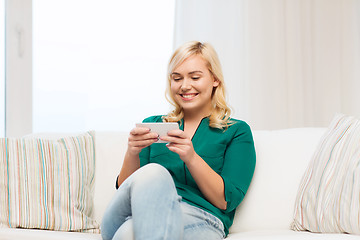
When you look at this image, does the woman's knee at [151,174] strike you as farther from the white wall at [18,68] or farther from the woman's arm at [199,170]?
the white wall at [18,68]

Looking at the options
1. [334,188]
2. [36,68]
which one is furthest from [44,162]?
[36,68]

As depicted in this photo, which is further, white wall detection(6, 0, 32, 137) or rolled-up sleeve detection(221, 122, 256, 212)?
white wall detection(6, 0, 32, 137)

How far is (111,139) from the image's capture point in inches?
81.4

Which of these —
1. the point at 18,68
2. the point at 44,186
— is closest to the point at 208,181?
the point at 44,186

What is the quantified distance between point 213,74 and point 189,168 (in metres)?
0.47

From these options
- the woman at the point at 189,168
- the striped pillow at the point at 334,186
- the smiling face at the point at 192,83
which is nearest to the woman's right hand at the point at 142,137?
the woman at the point at 189,168

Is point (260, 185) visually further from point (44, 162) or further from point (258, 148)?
point (44, 162)

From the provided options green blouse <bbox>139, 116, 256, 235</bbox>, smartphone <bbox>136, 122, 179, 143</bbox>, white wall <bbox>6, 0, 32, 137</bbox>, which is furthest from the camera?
white wall <bbox>6, 0, 32, 137</bbox>

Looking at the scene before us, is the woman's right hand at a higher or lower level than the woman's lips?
lower

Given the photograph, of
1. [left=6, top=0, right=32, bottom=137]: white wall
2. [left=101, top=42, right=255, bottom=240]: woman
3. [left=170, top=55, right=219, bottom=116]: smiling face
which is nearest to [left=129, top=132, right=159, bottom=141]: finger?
[left=101, top=42, right=255, bottom=240]: woman

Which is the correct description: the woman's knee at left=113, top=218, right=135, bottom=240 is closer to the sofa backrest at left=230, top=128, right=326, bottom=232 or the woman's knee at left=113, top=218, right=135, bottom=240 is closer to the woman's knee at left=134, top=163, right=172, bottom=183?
the woman's knee at left=134, top=163, right=172, bottom=183

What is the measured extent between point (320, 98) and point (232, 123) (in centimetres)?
171

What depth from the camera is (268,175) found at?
1804 millimetres

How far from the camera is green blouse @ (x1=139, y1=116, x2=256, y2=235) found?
1.60 metres
